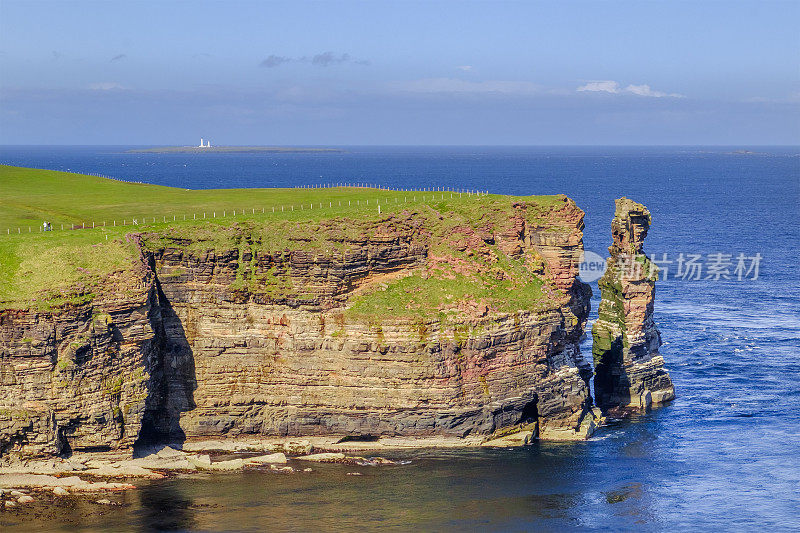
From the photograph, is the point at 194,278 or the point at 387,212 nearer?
the point at 194,278

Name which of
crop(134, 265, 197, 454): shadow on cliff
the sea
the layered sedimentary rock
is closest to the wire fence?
crop(134, 265, 197, 454): shadow on cliff

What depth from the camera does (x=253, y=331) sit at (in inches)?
2635

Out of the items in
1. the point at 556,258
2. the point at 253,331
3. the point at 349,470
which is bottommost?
the point at 349,470

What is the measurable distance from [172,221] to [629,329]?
1487 inches

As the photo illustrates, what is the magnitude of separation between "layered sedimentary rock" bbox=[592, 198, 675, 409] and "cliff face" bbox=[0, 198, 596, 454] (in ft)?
26.3

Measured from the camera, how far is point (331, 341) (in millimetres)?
65938

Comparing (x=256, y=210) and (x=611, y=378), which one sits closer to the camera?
(x=611, y=378)

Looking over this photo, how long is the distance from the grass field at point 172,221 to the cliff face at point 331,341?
0.42 metres

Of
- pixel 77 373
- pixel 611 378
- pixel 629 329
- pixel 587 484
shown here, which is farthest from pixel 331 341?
pixel 629 329

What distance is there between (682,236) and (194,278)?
99363 mm

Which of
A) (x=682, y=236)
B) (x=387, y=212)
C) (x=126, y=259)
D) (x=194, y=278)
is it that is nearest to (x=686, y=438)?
(x=387, y=212)

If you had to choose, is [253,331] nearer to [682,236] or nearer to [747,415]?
[747,415]

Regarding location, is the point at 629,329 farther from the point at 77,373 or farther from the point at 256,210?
the point at 77,373

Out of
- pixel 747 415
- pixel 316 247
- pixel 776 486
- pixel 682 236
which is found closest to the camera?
pixel 776 486
